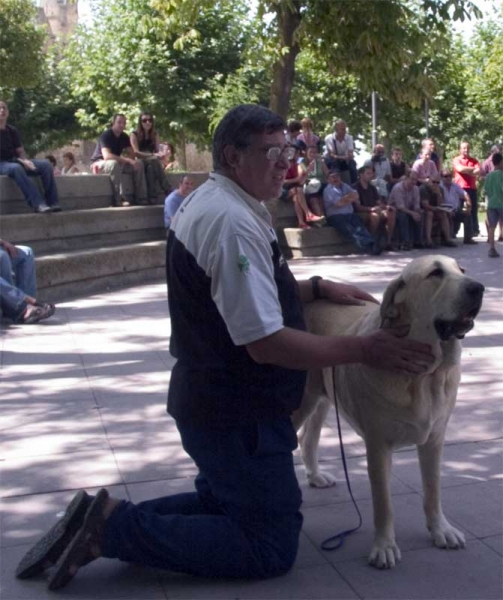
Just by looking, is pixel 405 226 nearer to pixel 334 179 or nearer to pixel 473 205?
pixel 334 179

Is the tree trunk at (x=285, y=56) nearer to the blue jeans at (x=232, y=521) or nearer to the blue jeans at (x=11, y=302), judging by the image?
the blue jeans at (x=11, y=302)

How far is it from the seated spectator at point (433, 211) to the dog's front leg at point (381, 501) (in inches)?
557

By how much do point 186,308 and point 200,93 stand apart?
28.0m

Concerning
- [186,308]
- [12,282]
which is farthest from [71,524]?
[12,282]

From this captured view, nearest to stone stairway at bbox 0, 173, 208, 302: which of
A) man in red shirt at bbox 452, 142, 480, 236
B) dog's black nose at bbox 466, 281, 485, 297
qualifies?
man in red shirt at bbox 452, 142, 480, 236

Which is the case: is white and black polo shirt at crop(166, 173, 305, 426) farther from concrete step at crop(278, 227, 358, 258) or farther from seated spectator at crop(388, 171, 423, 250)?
seated spectator at crop(388, 171, 423, 250)

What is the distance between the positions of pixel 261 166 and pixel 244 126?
0.16 metres

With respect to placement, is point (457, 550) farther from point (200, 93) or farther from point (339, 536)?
point (200, 93)

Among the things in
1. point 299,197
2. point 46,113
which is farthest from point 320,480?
point 46,113

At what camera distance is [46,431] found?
591cm

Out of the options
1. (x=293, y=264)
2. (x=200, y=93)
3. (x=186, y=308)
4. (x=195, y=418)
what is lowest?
(x=293, y=264)

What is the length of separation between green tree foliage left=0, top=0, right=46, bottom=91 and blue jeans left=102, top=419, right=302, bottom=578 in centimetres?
2202

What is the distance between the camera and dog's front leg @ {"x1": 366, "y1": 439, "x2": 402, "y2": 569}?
3865mm

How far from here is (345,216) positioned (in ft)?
54.3
